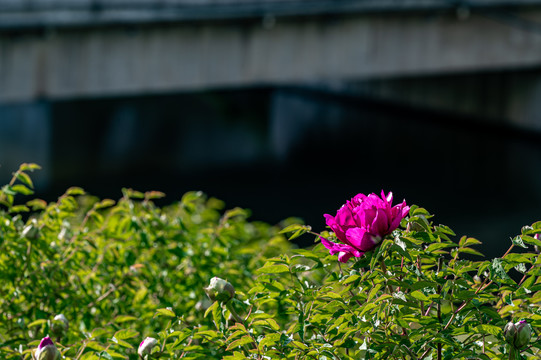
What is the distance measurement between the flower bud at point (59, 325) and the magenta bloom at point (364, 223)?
1474 mm

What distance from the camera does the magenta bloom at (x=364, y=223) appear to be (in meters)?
2.60

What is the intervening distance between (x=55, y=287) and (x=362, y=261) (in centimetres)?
217

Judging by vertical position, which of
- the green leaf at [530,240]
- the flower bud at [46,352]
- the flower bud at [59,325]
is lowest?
the flower bud at [59,325]

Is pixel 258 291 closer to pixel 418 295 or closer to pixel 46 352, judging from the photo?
pixel 418 295

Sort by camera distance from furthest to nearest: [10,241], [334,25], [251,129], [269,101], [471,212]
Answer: [269,101]
[251,129]
[334,25]
[471,212]
[10,241]

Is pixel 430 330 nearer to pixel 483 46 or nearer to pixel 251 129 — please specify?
pixel 483 46

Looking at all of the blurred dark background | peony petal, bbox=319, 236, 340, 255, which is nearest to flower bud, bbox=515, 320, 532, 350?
peony petal, bbox=319, 236, 340, 255

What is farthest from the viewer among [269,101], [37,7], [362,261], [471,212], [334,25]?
[269,101]

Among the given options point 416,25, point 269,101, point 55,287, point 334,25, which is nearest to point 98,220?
point 55,287

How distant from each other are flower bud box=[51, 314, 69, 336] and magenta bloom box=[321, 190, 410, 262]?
4.84ft

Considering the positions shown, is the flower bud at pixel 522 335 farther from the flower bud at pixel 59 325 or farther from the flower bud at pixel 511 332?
the flower bud at pixel 59 325

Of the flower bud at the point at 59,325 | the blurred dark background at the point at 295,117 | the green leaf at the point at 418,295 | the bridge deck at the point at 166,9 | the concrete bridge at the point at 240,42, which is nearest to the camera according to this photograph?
the green leaf at the point at 418,295

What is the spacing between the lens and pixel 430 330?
8.79 ft

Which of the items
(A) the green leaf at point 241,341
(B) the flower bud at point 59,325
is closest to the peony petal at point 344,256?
(A) the green leaf at point 241,341
